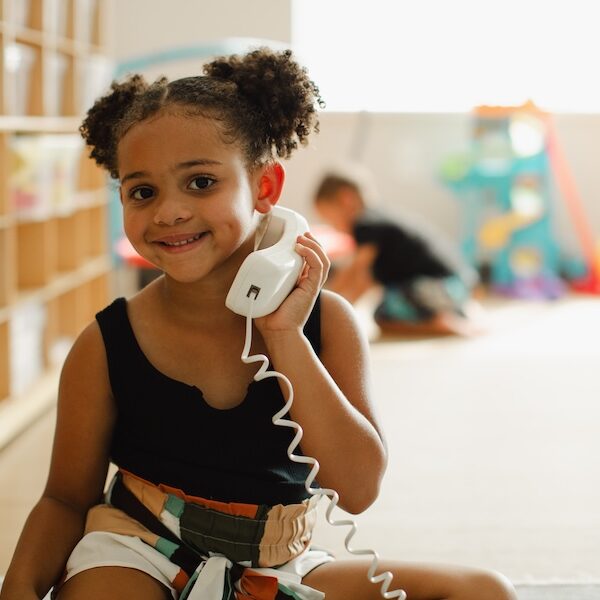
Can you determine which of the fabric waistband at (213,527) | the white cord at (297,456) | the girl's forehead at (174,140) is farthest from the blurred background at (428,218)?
the fabric waistband at (213,527)

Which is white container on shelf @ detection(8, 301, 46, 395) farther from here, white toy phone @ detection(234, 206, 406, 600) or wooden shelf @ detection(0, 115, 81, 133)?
white toy phone @ detection(234, 206, 406, 600)

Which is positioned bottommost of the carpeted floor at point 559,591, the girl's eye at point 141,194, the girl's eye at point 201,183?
the carpeted floor at point 559,591

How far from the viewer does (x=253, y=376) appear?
1188 mm

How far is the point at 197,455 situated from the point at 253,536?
0.11m

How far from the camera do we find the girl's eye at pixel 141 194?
44.9 inches

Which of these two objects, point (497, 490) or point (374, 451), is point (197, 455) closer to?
point (374, 451)

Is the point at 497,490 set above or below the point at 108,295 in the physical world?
below

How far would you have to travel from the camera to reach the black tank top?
3.78ft

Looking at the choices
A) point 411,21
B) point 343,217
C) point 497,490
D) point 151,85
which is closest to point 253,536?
point 151,85

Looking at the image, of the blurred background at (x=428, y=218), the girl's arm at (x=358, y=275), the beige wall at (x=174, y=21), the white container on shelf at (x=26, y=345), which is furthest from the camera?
the beige wall at (x=174, y=21)

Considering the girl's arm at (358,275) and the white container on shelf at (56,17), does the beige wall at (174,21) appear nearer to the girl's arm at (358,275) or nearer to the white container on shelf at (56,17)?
→ the girl's arm at (358,275)

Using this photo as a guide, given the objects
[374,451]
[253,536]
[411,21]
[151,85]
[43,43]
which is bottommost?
[253,536]

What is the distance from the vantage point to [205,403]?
115 cm

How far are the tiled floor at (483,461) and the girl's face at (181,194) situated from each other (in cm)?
70
